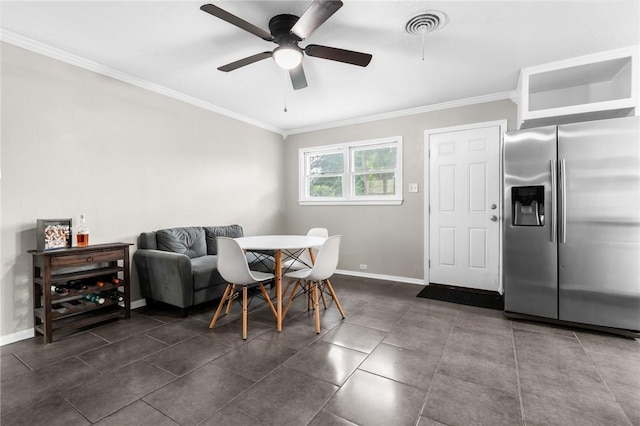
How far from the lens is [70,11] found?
7.32 feet

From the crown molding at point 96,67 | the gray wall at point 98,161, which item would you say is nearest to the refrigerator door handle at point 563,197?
the gray wall at point 98,161

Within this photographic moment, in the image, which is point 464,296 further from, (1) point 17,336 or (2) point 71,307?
(1) point 17,336

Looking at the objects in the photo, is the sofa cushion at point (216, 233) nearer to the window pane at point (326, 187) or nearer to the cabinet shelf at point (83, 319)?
the cabinet shelf at point (83, 319)

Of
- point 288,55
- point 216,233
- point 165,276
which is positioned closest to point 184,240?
point 216,233

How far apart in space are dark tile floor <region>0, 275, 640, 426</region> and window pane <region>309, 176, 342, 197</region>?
2716 mm

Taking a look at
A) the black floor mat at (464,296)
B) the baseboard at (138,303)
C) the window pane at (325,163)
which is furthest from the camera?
the window pane at (325,163)

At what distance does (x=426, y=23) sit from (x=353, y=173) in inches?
112

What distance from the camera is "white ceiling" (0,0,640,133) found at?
2.19 metres

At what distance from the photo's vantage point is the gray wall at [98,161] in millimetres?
2543

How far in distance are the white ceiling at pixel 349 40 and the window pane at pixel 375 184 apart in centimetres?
133

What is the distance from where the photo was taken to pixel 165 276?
308 centimetres

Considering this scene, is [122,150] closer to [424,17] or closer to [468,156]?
[424,17]

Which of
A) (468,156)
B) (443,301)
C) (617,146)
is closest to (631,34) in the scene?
(617,146)

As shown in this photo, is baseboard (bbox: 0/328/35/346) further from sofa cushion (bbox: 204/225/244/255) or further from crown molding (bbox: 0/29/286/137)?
crown molding (bbox: 0/29/286/137)
